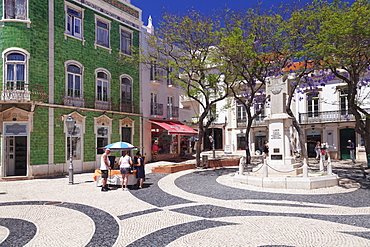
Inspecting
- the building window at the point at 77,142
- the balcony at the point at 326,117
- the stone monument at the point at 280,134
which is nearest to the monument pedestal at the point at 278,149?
the stone monument at the point at 280,134

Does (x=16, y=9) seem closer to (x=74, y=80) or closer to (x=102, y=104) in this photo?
(x=74, y=80)

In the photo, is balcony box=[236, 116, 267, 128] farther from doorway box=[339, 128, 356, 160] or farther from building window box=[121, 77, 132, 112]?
building window box=[121, 77, 132, 112]

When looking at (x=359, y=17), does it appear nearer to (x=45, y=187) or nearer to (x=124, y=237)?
(x=124, y=237)

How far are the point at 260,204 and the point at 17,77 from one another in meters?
13.4

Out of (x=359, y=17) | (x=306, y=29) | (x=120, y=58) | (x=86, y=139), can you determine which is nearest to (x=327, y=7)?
(x=306, y=29)

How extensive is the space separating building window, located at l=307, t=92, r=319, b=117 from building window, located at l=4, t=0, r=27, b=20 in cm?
2397

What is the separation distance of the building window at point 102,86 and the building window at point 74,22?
2779 mm

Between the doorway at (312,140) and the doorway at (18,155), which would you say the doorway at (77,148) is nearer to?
the doorway at (18,155)

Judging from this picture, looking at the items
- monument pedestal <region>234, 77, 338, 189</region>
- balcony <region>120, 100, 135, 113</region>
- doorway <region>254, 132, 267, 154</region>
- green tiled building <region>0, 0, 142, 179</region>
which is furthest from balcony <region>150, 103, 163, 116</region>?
doorway <region>254, 132, 267, 154</region>

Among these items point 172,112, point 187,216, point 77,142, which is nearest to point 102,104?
point 77,142

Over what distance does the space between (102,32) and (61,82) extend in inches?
191

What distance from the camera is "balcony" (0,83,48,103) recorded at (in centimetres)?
1431

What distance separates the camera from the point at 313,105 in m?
27.9

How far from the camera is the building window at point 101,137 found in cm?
1880
